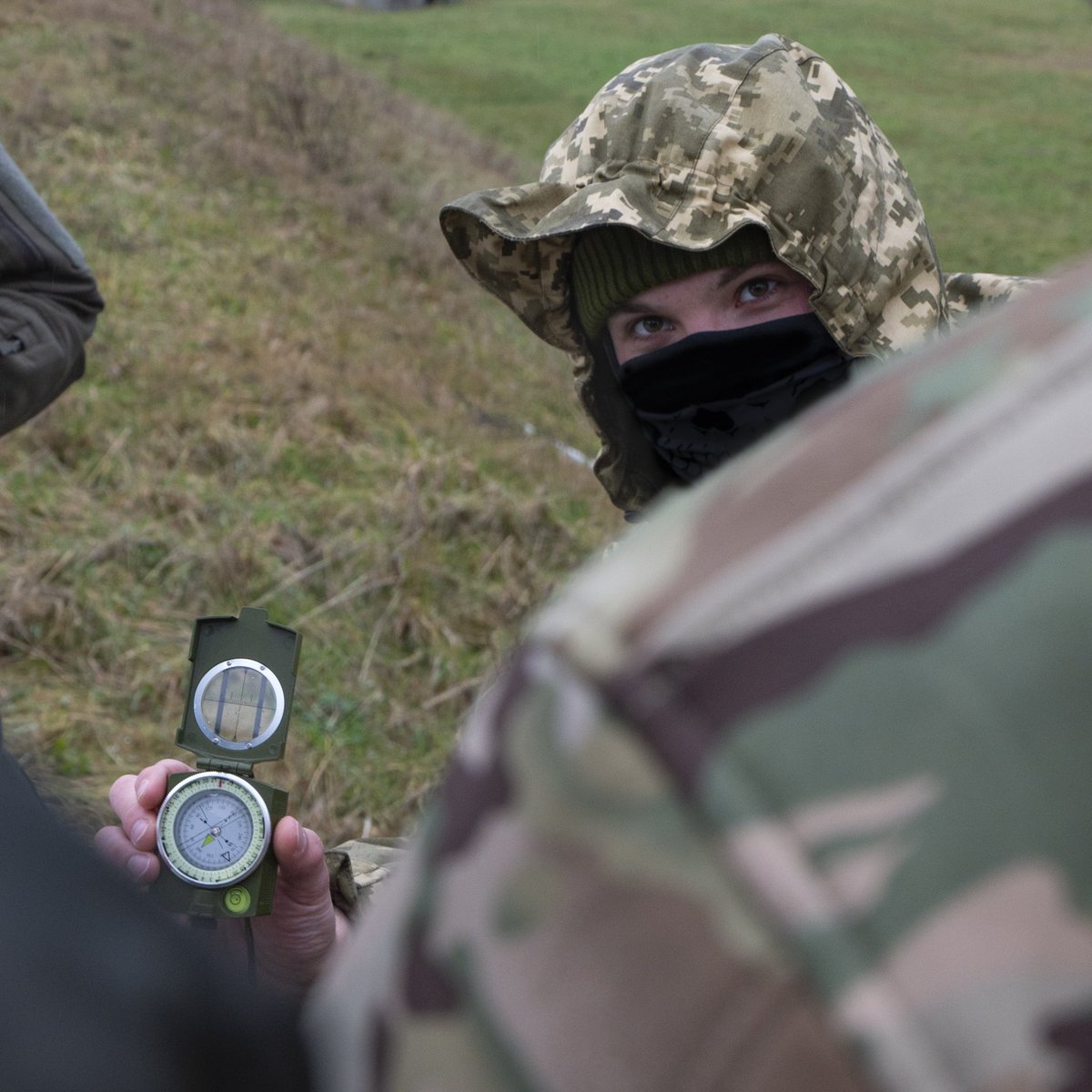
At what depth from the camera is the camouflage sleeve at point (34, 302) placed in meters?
3.01

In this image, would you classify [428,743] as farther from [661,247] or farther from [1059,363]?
[1059,363]

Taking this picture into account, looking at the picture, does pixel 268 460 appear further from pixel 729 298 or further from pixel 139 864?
pixel 139 864

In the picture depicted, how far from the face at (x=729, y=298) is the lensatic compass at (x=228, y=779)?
1.04 meters

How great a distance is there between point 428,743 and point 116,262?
14.5 feet

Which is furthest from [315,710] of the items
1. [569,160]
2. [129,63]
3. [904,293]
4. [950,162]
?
[950,162]

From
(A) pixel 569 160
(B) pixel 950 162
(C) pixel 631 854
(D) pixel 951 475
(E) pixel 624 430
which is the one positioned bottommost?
(B) pixel 950 162

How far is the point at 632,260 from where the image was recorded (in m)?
2.29

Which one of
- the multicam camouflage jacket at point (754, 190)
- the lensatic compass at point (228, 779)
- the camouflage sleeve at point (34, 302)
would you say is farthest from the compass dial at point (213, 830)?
the camouflage sleeve at point (34, 302)

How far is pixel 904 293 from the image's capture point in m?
2.28

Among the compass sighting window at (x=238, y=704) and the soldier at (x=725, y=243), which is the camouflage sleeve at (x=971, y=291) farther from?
the compass sighting window at (x=238, y=704)

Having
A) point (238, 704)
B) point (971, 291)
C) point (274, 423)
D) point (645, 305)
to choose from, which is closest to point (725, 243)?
point (645, 305)

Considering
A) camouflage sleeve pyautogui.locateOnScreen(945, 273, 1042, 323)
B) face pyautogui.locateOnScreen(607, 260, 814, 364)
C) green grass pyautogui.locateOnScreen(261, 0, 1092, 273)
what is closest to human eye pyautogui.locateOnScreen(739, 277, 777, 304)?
face pyautogui.locateOnScreen(607, 260, 814, 364)

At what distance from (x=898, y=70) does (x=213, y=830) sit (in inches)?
1056

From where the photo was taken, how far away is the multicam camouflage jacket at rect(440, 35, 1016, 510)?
7.10 ft
